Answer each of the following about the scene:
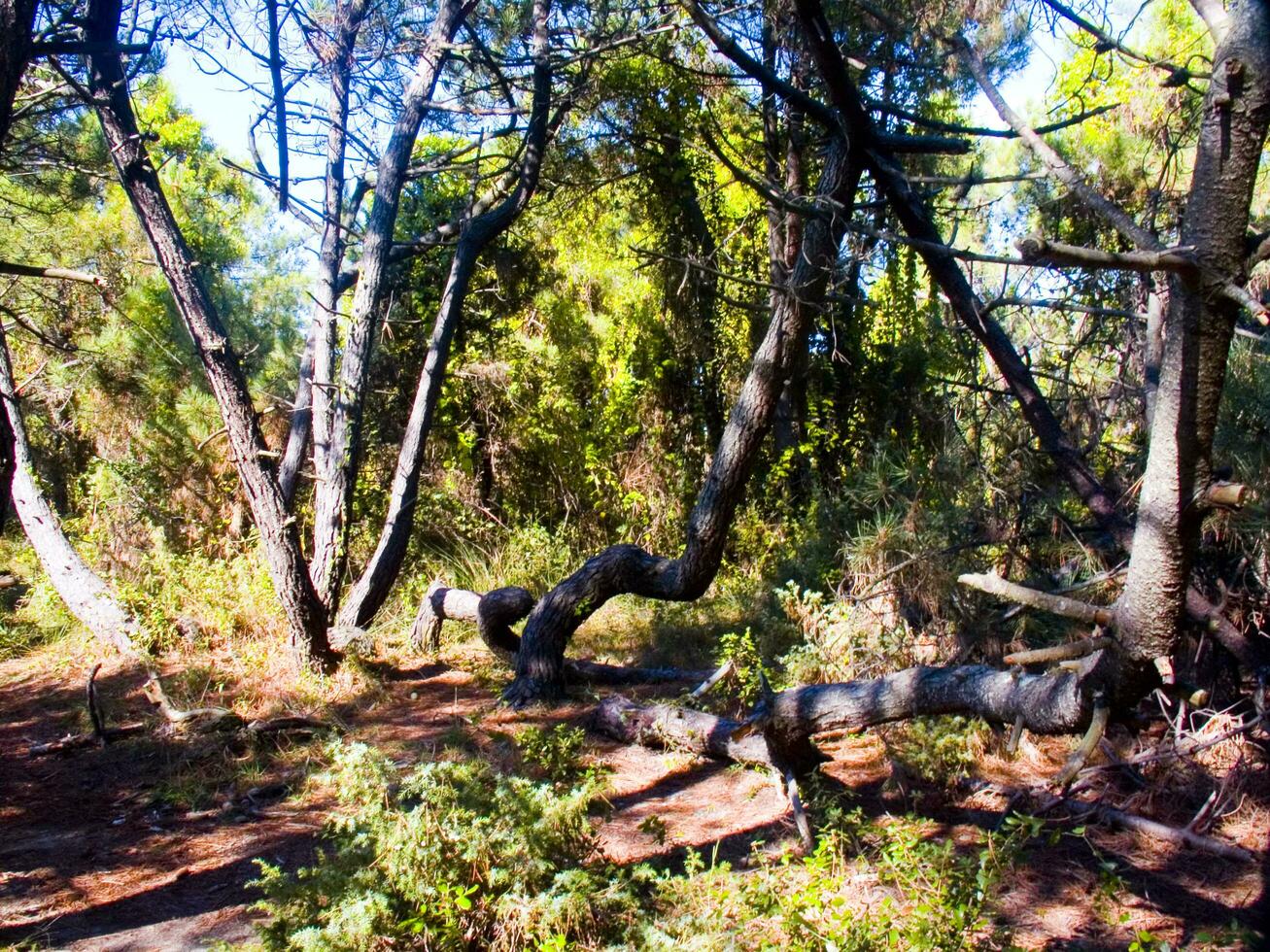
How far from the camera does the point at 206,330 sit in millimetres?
6316

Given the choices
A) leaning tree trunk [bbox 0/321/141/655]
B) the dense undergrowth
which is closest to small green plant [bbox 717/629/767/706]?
the dense undergrowth

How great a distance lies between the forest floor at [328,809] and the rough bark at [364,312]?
4.98ft

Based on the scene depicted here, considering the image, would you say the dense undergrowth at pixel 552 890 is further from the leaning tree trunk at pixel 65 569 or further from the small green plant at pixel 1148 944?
the leaning tree trunk at pixel 65 569

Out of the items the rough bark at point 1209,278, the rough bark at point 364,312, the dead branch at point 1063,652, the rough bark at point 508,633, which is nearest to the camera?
the rough bark at point 1209,278

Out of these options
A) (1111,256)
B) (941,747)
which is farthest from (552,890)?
(1111,256)

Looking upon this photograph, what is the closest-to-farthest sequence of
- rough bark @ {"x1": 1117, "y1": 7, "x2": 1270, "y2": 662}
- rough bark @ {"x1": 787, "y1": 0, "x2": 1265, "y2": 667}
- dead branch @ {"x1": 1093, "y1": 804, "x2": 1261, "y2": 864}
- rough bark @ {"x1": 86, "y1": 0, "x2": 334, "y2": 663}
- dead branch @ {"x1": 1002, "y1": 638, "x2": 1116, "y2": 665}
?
rough bark @ {"x1": 1117, "y1": 7, "x2": 1270, "y2": 662} < dead branch @ {"x1": 1002, "y1": 638, "x2": 1116, "y2": 665} < dead branch @ {"x1": 1093, "y1": 804, "x2": 1261, "y2": 864} < rough bark @ {"x1": 787, "y1": 0, "x2": 1265, "y2": 667} < rough bark @ {"x1": 86, "y1": 0, "x2": 334, "y2": 663}

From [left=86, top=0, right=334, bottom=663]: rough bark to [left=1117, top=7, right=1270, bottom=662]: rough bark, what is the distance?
547 centimetres

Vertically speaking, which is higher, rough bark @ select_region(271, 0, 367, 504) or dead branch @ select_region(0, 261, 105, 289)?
rough bark @ select_region(271, 0, 367, 504)

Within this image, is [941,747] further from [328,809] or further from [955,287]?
[328,809]

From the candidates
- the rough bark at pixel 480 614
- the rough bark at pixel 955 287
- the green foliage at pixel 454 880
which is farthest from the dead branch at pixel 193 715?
the rough bark at pixel 955 287

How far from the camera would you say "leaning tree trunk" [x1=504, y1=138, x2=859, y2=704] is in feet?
18.4

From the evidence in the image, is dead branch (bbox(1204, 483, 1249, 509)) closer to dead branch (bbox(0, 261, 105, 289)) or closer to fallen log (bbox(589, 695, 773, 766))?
fallen log (bbox(589, 695, 773, 766))

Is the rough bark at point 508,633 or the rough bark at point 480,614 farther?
the rough bark at point 480,614

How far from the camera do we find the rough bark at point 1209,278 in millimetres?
2400
